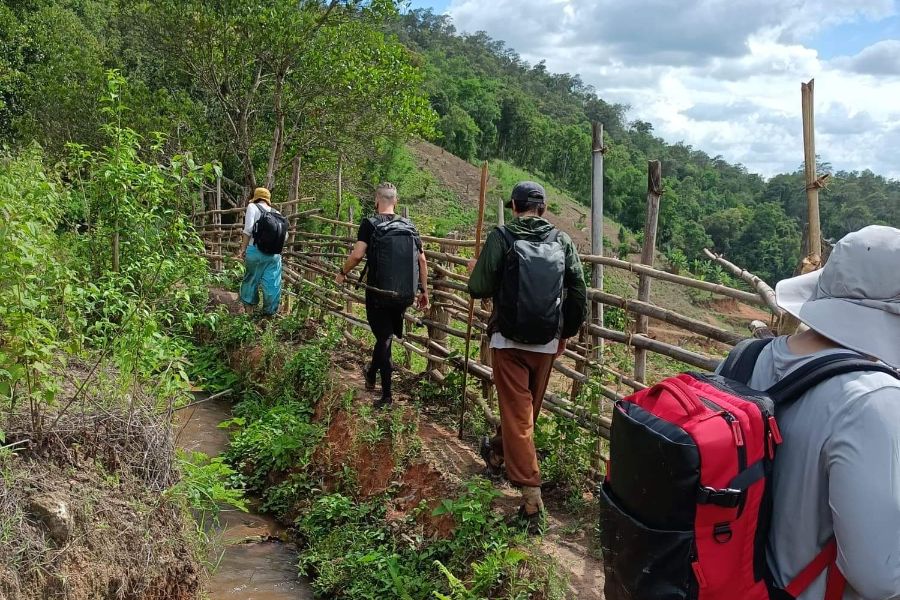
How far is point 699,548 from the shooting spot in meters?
1.34

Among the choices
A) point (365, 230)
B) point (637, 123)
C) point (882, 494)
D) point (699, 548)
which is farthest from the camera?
point (637, 123)

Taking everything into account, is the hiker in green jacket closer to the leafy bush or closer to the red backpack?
the red backpack

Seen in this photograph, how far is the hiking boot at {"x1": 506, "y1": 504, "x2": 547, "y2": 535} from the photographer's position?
3.41 m

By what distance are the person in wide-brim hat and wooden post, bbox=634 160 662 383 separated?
2.27 metres

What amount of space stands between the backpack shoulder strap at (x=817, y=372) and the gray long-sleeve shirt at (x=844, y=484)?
0.05ft

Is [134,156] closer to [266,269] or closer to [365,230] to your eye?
[365,230]

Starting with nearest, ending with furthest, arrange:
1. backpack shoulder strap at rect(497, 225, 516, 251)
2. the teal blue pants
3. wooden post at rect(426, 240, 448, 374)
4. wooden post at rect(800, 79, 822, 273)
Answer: wooden post at rect(800, 79, 822, 273) → backpack shoulder strap at rect(497, 225, 516, 251) → wooden post at rect(426, 240, 448, 374) → the teal blue pants

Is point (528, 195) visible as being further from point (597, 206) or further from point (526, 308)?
point (597, 206)

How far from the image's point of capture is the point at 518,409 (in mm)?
3400

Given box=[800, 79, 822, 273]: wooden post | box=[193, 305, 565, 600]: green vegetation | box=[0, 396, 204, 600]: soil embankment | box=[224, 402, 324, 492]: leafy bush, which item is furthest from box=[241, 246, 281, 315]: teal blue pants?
box=[800, 79, 822, 273]: wooden post

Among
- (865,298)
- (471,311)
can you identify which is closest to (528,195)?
(471,311)

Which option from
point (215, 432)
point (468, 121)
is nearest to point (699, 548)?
point (215, 432)

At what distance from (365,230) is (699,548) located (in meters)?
3.73

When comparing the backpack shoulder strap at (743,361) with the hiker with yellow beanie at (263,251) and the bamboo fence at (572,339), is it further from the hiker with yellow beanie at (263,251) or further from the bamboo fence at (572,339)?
the hiker with yellow beanie at (263,251)
